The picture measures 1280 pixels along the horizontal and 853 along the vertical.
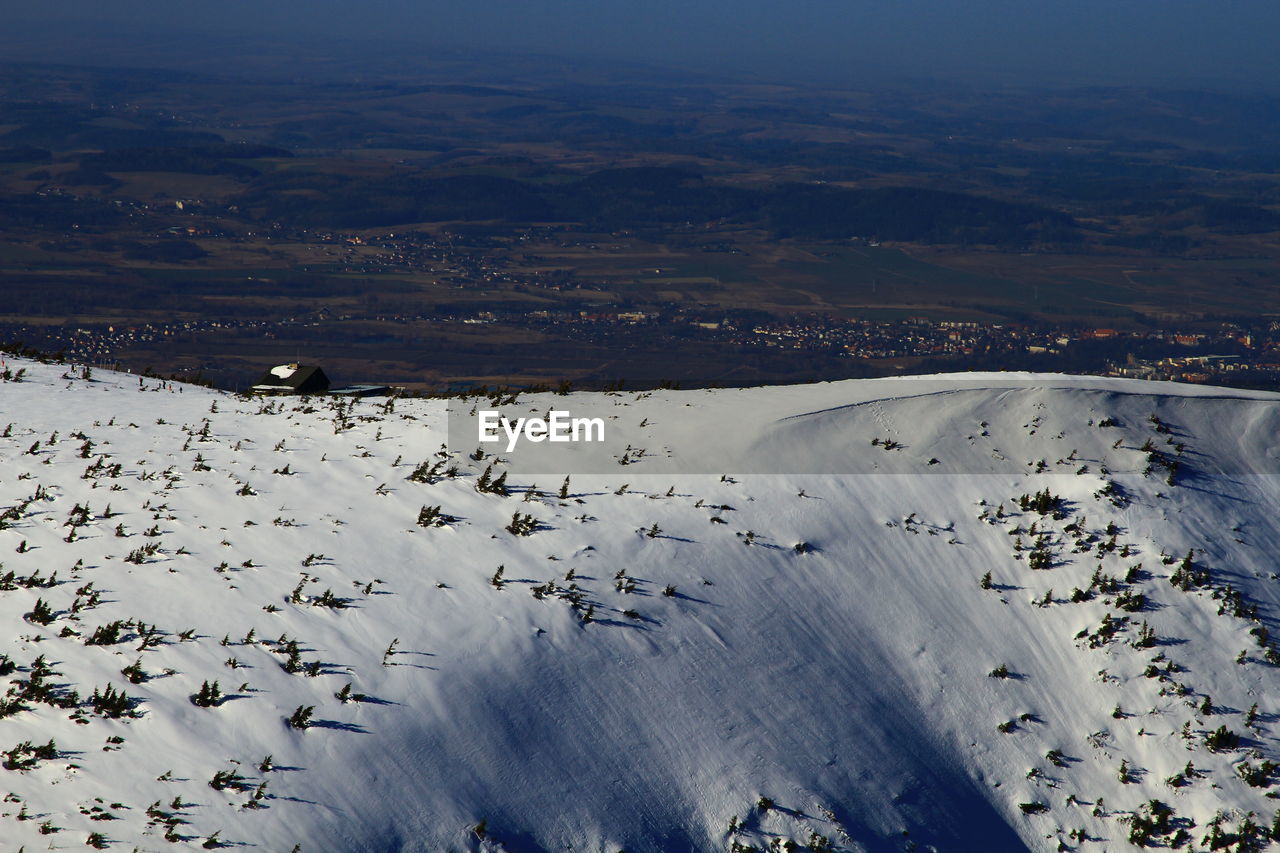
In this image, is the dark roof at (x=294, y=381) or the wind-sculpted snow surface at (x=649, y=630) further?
the dark roof at (x=294, y=381)

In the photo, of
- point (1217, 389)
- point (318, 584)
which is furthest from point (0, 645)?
point (1217, 389)

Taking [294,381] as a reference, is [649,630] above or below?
above

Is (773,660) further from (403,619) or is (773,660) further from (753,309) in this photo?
(753,309)

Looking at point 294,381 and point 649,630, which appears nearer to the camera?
point 649,630

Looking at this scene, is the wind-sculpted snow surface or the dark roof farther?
the dark roof
